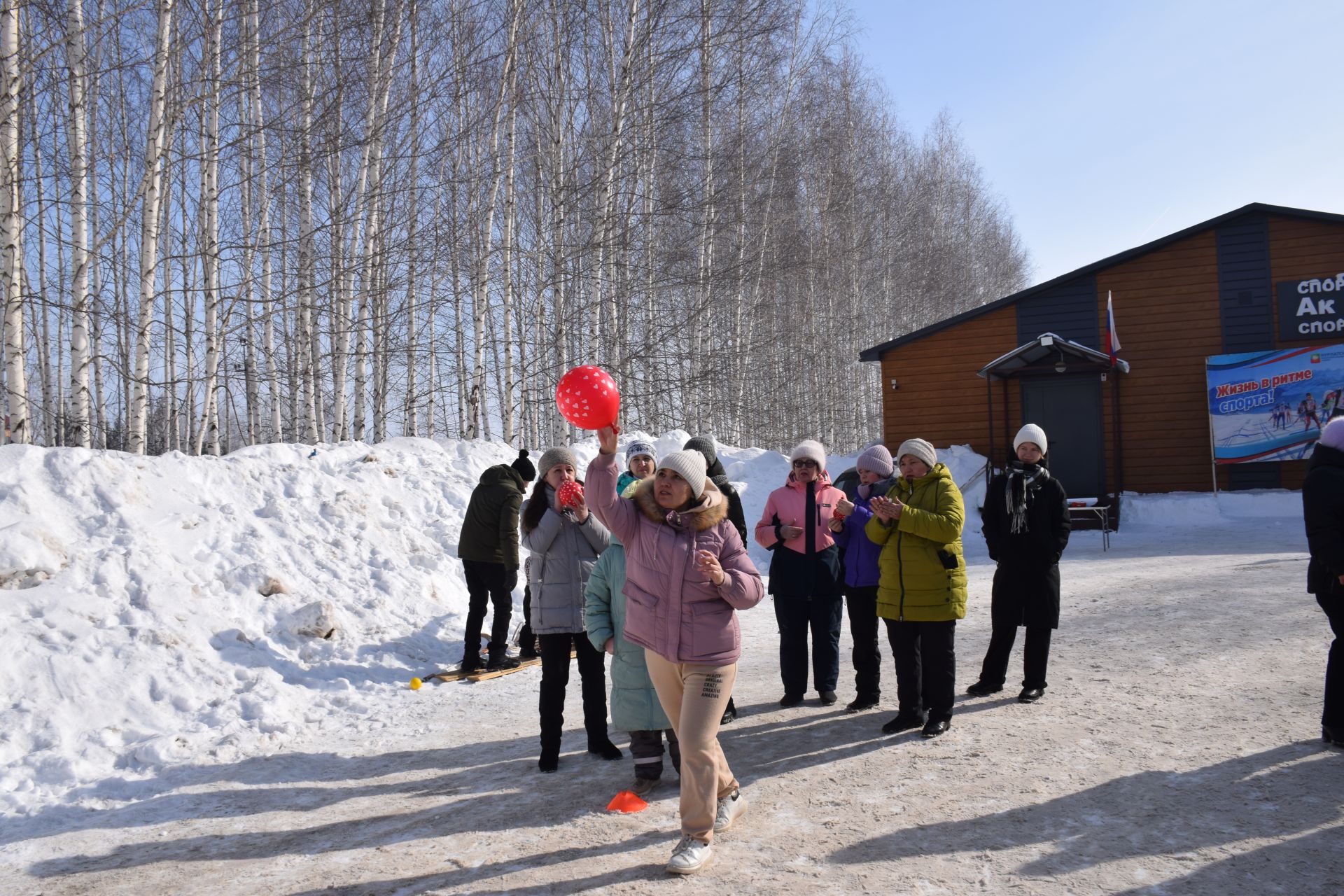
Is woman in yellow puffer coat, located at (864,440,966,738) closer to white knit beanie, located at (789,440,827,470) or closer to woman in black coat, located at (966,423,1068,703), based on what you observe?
white knit beanie, located at (789,440,827,470)

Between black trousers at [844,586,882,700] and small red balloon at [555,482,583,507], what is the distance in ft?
7.02

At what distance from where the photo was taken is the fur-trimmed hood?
12.5 ft

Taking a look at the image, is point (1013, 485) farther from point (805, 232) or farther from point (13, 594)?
point (805, 232)

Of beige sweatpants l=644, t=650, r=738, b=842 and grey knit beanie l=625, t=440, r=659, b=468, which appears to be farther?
grey knit beanie l=625, t=440, r=659, b=468

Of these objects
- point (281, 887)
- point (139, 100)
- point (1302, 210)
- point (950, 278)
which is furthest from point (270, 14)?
point (950, 278)

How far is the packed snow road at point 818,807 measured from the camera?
3.53m

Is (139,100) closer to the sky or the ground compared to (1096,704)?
closer to the sky

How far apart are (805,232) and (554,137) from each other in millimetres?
13043

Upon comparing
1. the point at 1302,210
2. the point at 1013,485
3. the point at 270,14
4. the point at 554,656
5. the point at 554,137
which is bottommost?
the point at 554,656

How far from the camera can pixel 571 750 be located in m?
5.40

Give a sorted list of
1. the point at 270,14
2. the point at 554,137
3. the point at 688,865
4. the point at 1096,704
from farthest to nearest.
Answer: the point at 554,137 < the point at 270,14 < the point at 1096,704 < the point at 688,865

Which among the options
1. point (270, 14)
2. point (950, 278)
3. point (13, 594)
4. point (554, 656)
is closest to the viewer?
point (554, 656)

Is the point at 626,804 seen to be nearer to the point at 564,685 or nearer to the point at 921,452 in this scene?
the point at 564,685

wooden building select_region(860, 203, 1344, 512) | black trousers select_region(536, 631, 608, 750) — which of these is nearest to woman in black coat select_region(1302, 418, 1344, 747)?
black trousers select_region(536, 631, 608, 750)
